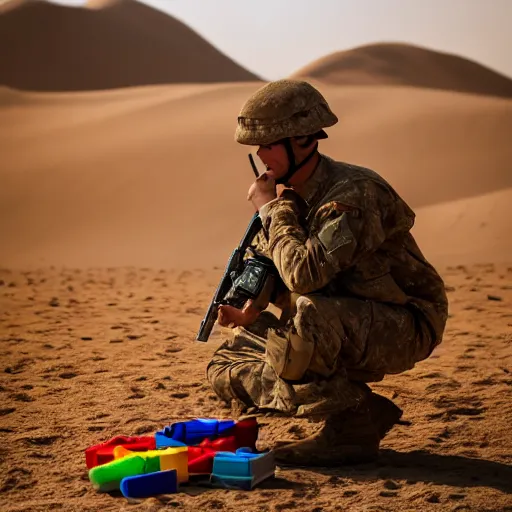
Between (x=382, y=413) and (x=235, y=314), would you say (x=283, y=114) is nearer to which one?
(x=235, y=314)

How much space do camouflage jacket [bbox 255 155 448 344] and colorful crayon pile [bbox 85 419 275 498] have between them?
0.71 m

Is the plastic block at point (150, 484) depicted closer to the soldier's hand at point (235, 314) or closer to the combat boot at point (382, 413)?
the soldier's hand at point (235, 314)

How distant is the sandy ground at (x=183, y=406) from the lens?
11.2 feet

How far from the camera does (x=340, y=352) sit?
375 centimetres

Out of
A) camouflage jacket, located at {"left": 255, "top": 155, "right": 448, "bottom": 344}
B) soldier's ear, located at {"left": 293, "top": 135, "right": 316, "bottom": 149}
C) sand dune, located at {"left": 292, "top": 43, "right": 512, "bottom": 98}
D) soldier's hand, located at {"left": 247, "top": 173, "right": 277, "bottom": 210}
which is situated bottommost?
camouflage jacket, located at {"left": 255, "top": 155, "right": 448, "bottom": 344}

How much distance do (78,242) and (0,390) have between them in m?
10.3

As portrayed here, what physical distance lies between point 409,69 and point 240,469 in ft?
194

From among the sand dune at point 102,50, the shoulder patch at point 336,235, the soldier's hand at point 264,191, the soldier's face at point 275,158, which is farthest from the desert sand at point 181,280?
the sand dune at point 102,50

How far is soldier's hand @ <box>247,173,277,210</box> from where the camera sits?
3.93 metres

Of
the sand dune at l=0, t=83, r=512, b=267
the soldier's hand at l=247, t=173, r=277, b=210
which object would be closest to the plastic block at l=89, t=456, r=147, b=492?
the soldier's hand at l=247, t=173, r=277, b=210

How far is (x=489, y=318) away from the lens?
734 centimetres

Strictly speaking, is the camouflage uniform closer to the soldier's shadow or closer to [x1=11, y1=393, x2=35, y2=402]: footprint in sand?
the soldier's shadow

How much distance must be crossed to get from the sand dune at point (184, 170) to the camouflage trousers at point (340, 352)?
8.51 m

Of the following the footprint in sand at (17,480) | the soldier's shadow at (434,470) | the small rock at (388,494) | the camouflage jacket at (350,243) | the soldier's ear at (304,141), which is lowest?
the soldier's shadow at (434,470)
